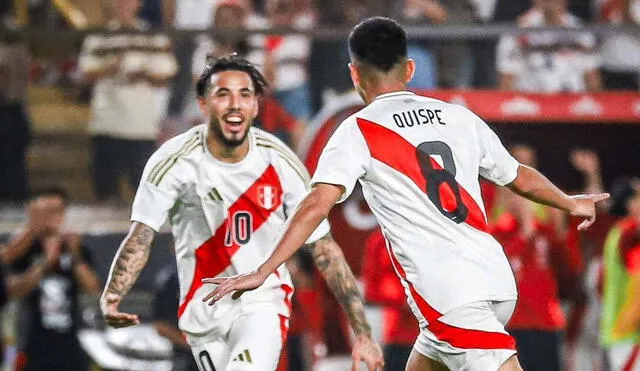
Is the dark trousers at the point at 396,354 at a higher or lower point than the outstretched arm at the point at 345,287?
lower

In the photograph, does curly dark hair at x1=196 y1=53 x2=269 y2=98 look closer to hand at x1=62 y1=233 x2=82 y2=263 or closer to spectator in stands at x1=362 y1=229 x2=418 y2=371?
spectator in stands at x1=362 y1=229 x2=418 y2=371

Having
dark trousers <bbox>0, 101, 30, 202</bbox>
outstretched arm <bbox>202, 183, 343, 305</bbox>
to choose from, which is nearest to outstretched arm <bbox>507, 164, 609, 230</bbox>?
outstretched arm <bbox>202, 183, 343, 305</bbox>

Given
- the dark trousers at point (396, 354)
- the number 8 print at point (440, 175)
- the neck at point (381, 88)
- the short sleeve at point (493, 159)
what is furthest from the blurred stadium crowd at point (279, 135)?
the number 8 print at point (440, 175)

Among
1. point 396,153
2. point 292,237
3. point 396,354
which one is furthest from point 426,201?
point 396,354

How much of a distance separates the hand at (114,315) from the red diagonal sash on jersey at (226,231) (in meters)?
0.42

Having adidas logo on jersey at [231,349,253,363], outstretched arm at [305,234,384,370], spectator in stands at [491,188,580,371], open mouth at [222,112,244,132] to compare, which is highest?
open mouth at [222,112,244,132]

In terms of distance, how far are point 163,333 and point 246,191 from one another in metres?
3.29

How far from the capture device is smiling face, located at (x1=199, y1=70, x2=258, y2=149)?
628cm

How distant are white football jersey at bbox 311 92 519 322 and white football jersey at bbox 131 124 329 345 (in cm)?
99

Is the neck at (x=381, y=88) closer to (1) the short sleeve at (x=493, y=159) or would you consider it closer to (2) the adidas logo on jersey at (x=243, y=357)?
(1) the short sleeve at (x=493, y=159)

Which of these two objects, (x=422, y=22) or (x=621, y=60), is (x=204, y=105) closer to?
(x=422, y=22)

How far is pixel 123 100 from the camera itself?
10.5 meters

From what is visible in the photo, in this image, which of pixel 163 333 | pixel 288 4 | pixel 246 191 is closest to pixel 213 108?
pixel 246 191

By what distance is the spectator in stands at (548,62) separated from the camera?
1071 cm
